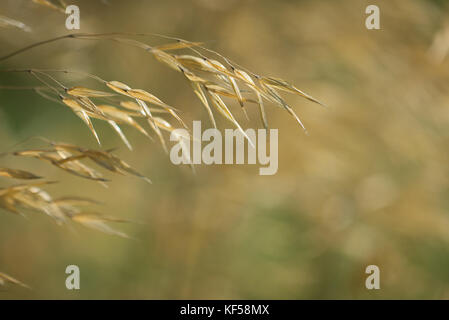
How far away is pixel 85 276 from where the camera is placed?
1.14m

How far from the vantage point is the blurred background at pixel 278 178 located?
89 centimetres

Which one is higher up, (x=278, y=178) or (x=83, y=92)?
(x=278, y=178)

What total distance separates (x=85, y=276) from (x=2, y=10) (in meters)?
0.64

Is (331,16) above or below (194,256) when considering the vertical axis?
above

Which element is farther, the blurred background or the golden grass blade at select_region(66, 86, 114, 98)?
the blurred background

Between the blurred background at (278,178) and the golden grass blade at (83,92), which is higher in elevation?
the blurred background at (278,178)

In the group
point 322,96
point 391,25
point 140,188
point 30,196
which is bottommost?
point 30,196

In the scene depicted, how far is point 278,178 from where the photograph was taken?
1011 mm

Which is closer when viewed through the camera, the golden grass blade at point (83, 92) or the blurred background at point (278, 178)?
the golden grass blade at point (83, 92)

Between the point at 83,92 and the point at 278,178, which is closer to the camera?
the point at 83,92

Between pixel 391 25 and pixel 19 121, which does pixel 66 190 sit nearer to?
pixel 19 121

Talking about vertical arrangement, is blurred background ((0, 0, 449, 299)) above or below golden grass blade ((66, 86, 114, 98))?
above

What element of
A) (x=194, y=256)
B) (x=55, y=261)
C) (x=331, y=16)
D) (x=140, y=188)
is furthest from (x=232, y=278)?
(x=331, y=16)

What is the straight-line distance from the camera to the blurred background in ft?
2.93
